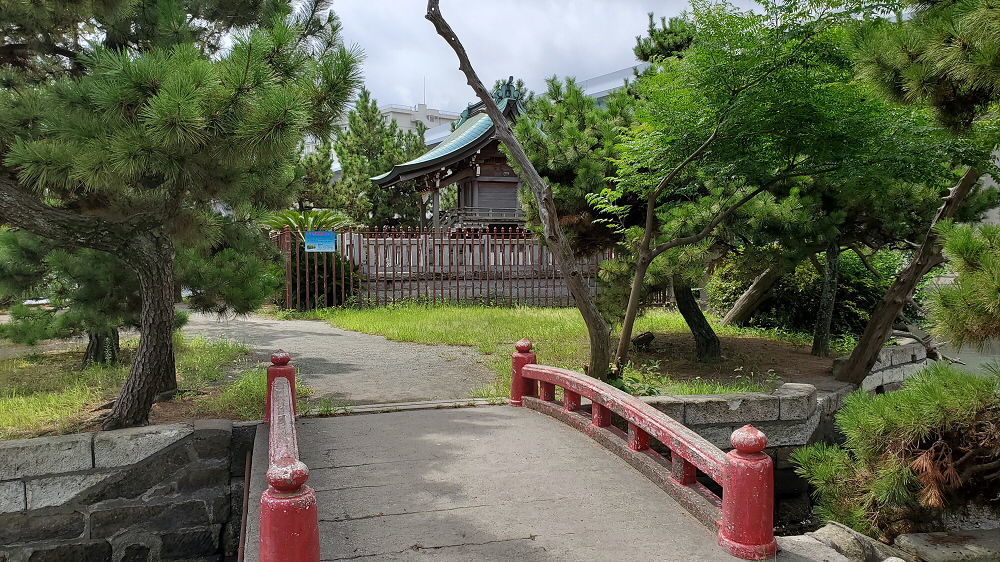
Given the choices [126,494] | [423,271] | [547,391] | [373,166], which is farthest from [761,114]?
[373,166]

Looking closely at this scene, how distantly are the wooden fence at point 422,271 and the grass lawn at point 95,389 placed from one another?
549 cm

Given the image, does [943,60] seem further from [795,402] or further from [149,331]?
[149,331]

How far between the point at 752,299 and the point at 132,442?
34.1 feet

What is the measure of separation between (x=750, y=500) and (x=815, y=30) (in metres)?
4.29

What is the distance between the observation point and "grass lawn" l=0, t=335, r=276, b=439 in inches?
239

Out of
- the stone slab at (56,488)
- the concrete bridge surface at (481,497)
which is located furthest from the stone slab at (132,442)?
the concrete bridge surface at (481,497)

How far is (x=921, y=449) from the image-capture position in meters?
4.24

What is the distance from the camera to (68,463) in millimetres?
4902

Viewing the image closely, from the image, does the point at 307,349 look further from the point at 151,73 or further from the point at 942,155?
the point at 942,155

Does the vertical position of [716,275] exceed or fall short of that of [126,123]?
it falls short

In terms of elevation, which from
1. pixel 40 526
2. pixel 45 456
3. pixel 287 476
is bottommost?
pixel 40 526

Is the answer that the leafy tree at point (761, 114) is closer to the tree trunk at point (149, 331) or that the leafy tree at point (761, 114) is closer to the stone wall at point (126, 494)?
the stone wall at point (126, 494)

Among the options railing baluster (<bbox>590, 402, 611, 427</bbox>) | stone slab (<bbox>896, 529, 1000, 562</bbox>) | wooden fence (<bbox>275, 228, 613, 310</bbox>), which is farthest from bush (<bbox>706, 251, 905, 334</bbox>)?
stone slab (<bbox>896, 529, 1000, 562</bbox>)

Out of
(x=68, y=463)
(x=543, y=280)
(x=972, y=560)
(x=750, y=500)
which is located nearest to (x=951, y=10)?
(x=750, y=500)
